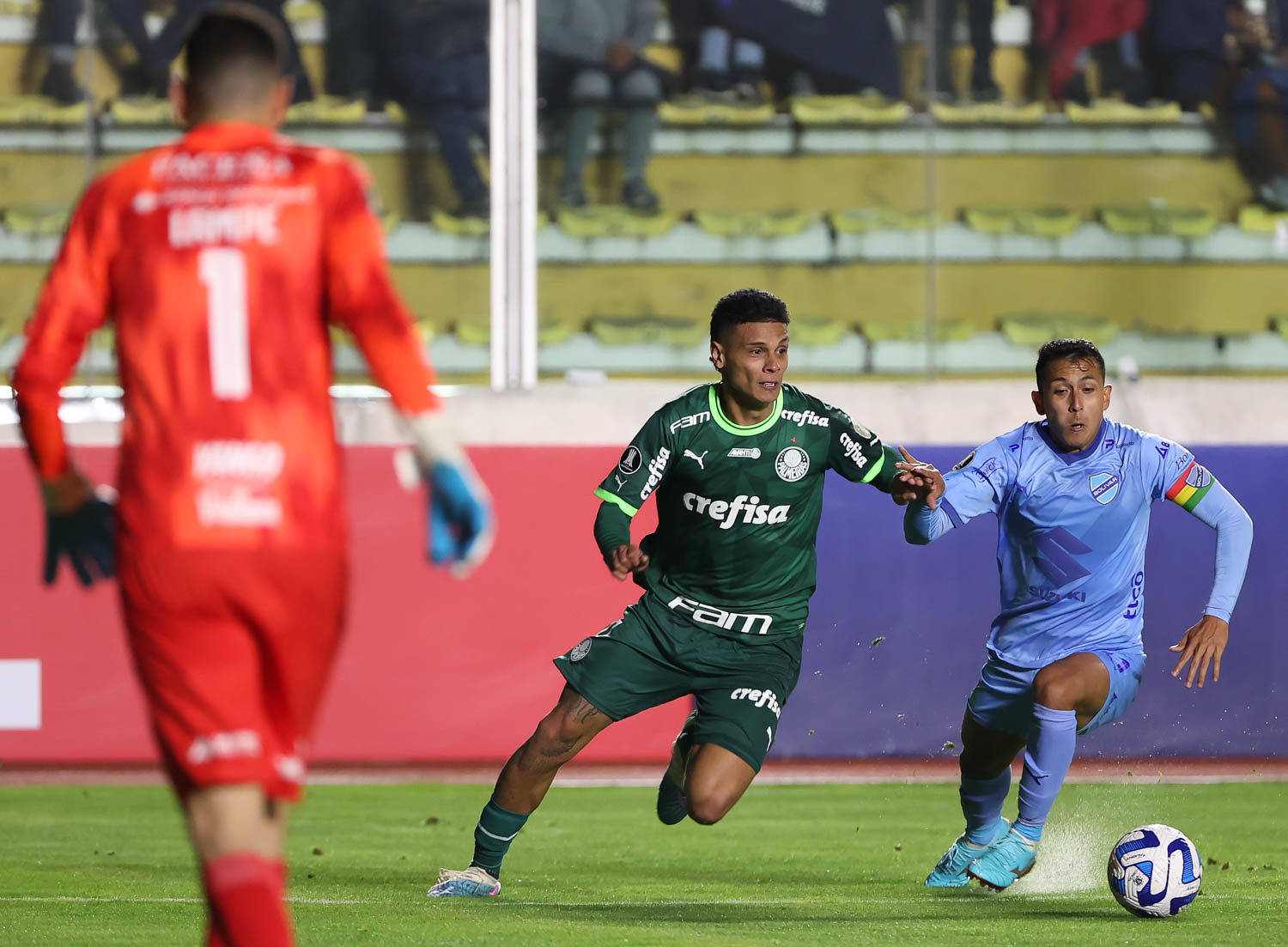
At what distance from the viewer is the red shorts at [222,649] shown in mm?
3172

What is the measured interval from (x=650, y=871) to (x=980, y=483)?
78.6 inches

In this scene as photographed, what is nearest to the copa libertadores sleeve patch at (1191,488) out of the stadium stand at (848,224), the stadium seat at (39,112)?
the stadium stand at (848,224)

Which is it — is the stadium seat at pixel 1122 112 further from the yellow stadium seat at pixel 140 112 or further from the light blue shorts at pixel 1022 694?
the light blue shorts at pixel 1022 694

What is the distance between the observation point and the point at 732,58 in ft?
40.1

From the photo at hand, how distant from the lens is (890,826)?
863cm

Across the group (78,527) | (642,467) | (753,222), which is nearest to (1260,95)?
(753,222)

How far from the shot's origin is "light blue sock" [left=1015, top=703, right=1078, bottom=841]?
245 inches

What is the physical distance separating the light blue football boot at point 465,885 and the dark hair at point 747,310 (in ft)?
6.45

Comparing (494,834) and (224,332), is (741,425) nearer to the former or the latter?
(494,834)

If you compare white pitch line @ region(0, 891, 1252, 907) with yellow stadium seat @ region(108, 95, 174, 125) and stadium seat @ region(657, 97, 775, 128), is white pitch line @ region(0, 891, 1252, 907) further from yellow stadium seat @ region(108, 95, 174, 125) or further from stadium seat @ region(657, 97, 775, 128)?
stadium seat @ region(657, 97, 775, 128)

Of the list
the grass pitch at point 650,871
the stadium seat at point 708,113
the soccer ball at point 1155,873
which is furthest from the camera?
the stadium seat at point 708,113

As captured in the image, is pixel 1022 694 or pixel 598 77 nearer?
pixel 1022 694

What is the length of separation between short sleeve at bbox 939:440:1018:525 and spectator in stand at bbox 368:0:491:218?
18.3 feet

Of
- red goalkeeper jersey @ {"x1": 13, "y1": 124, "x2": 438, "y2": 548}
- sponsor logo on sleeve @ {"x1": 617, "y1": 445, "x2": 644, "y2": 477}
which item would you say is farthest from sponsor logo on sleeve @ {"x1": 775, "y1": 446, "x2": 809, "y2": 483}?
red goalkeeper jersey @ {"x1": 13, "y1": 124, "x2": 438, "y2": 548}
